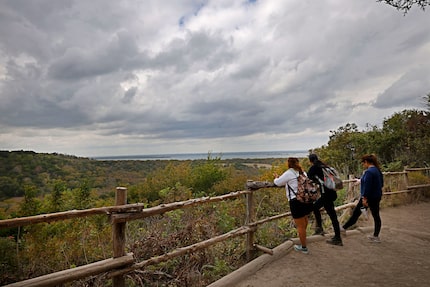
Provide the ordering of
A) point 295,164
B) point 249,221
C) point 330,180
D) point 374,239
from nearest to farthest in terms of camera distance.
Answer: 1. point 295,164
2. point 249,221
3. point 330,180
4. point 374,239

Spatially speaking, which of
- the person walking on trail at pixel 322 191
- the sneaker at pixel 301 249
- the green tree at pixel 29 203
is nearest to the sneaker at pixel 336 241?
the person walking on trail at pixel 322 191

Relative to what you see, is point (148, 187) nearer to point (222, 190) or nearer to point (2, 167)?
point (222, 190)

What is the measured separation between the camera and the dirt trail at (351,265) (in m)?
3.53

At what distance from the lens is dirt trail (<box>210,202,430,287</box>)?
139 inches

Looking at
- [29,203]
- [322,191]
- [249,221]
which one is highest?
[322,191]

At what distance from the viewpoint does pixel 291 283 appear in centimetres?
351

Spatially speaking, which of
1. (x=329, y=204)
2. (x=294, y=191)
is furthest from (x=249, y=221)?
(x=329, y=204)

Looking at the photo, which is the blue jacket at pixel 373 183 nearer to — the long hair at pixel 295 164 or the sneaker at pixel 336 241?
the sneaker at pixel 336 241

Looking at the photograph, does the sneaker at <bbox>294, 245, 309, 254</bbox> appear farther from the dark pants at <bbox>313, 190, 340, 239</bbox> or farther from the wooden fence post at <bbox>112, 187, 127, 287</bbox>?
the wooden fence post at <bbox>112, 187, 127, 287</bbox>

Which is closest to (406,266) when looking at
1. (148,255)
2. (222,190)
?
(148,255)

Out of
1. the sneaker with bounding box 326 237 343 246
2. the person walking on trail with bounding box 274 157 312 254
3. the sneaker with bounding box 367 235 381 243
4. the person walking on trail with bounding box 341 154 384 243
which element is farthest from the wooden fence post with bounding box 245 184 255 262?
the sneaker with bounding box 367 235 381 243

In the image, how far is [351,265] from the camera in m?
4.02

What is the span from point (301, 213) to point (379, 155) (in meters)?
13.0

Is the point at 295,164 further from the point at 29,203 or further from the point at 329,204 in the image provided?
the point at 29,203
